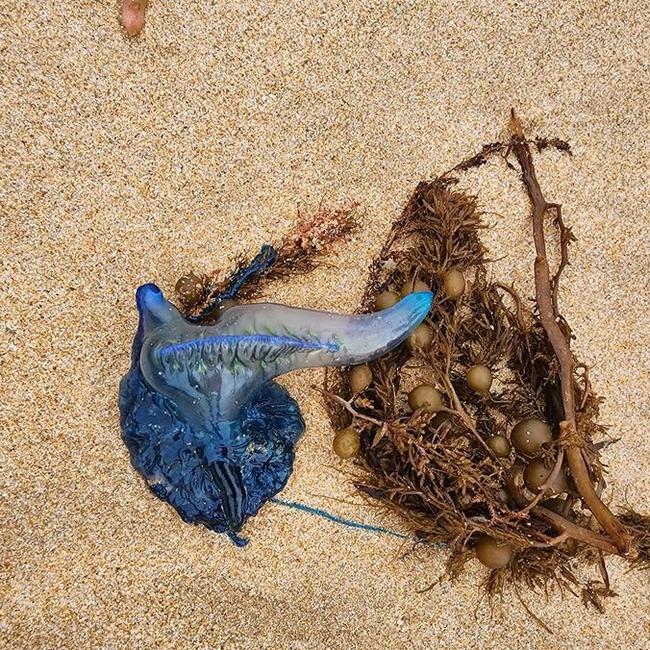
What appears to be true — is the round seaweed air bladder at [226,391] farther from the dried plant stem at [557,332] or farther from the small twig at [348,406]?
the dried plant stem at [557,332]

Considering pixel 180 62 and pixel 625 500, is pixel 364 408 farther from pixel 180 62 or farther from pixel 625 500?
pixel 180 62

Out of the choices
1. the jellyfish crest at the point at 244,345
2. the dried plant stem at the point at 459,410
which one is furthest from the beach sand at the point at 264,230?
the dried plant stem at the point at 459,410

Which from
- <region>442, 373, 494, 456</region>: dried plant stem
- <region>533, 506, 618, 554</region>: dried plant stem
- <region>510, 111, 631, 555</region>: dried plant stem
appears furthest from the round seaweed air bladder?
<region>533, 506, 618, 554</region>: dried plant stem

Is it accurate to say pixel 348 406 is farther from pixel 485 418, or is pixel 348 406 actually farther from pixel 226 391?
pixel 485 418

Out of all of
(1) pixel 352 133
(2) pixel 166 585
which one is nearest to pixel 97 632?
(2) pixel 166 585

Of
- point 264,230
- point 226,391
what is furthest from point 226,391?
point 264,230

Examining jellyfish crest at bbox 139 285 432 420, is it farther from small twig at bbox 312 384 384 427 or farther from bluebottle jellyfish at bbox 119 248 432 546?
small twig at bbox 312 384 384 427
